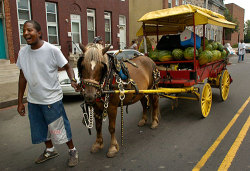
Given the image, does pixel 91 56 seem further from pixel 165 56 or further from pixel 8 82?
pixel 8 82

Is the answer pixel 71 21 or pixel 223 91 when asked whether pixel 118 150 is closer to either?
pixel 223 91

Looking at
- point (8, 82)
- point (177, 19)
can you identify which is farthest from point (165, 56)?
point (8, 82)

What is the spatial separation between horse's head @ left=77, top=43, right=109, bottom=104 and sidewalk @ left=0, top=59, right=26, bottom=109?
5.62 m

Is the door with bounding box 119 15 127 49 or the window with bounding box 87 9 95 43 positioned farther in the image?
the door with bounding box 119 15 127 49

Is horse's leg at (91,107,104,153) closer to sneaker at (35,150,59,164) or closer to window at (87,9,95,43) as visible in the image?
sneaker at (35,150,59,164)

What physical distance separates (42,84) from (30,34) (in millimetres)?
732

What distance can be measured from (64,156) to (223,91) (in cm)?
564

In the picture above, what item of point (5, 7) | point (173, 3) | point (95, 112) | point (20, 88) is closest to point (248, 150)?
point (95, 112)

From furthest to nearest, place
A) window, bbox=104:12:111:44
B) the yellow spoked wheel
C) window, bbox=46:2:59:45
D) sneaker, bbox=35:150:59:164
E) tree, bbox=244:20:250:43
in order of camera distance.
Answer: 1. tree, bbox=244:20:250:43
2. window, bbox=104:12:111:44
3. window, bbox=46:2:59:45
4. the yellow spoked wheel
5. sneaker, bbox=35:150:59:164

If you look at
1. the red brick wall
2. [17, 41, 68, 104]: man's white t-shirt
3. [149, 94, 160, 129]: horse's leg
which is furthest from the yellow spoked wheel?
the red brick wall

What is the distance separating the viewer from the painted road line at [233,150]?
3.56m

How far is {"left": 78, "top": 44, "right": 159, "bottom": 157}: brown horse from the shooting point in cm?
327

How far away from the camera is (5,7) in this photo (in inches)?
464

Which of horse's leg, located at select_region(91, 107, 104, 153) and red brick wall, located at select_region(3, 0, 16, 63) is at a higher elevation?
red brick wall, located at select_region(3, 0, 16, 63)
